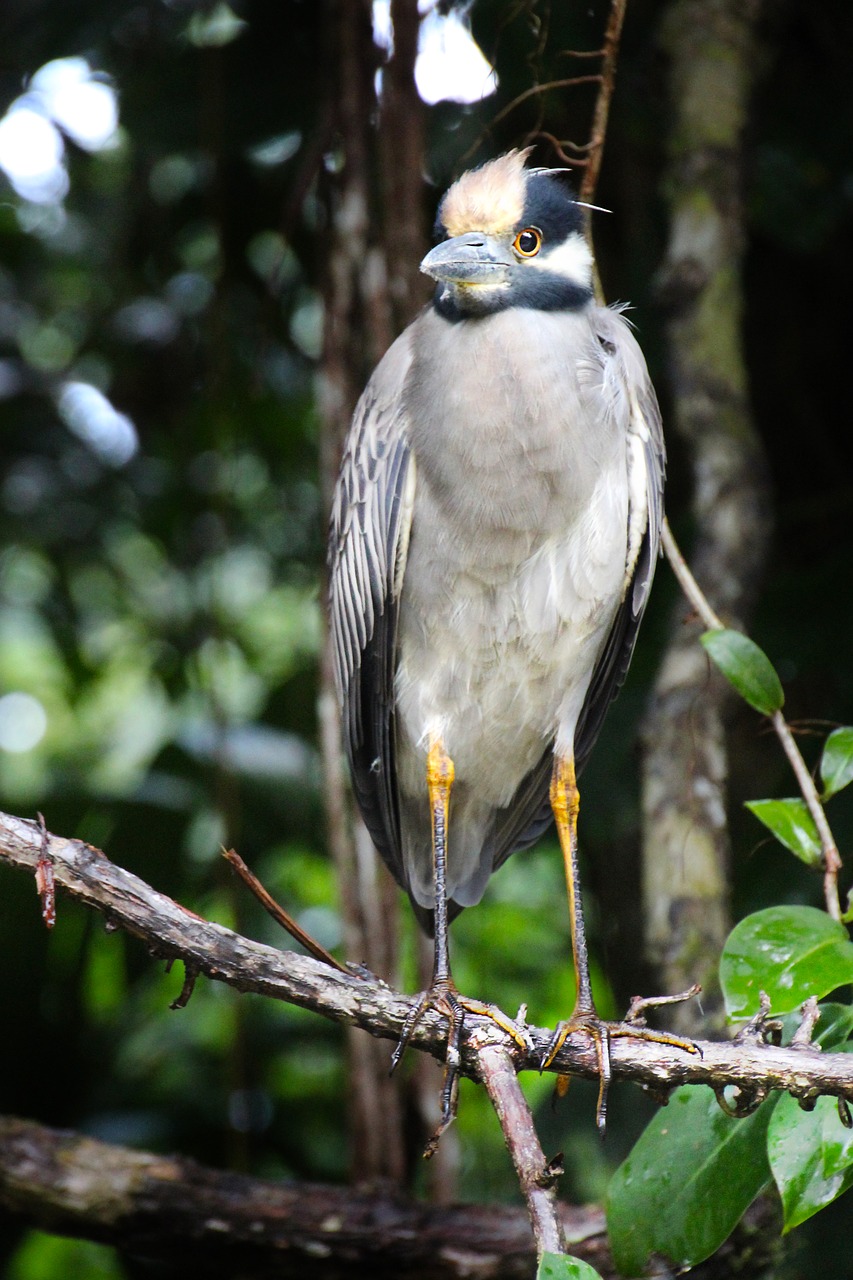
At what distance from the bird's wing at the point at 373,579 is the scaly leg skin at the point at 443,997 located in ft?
0.58

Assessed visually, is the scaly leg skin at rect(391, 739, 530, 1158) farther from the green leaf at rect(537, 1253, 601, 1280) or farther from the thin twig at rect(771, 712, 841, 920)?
the thin twig at rect(771, 712, 841, 920)

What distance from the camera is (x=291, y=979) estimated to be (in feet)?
5.56

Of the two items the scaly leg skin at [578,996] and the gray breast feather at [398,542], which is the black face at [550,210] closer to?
the gray breast feather at [398,542]

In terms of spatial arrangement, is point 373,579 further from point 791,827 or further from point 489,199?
point 791,827

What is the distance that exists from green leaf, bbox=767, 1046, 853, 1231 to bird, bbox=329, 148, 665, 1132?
23.6 inches

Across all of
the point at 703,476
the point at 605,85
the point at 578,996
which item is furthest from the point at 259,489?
the point at 578,996

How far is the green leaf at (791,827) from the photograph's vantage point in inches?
82.2

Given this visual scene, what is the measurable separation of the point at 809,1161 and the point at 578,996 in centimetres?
76

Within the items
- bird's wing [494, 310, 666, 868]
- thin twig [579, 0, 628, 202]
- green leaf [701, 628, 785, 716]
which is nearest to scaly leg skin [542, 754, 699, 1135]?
bird's wing [494, 310, 666, 868]

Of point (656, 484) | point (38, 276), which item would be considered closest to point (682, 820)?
point (656, 484)

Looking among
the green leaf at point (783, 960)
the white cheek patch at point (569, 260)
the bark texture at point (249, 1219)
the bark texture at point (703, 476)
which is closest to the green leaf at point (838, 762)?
the green leaf at point (783, 960)

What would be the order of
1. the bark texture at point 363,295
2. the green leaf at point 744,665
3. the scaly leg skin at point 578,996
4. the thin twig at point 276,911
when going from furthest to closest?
the bark texture at point 363,295
the green leaf at point 744,665
the scaly leg skin at point 578,996
the thin twig at point 276,911

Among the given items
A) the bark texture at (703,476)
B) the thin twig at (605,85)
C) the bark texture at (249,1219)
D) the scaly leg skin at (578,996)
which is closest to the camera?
the scaly leg skin at (578,996)

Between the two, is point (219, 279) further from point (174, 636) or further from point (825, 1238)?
point (825, 1238)
